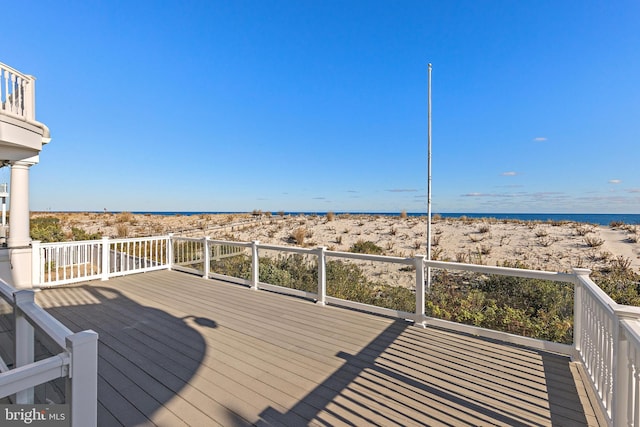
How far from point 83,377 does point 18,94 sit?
7.47 metres

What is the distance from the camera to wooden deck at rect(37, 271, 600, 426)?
235 cm

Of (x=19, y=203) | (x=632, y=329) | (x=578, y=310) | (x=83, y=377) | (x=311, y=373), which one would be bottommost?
(x=311, y=373)

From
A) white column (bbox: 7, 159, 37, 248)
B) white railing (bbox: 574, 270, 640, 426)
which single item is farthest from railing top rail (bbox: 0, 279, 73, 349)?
white column (bbox: 7, 159, 37, 248)

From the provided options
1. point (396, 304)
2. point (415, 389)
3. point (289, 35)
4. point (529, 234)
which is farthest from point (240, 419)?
point (529, 234)

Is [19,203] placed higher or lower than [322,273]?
higher

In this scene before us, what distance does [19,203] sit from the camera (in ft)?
19.7

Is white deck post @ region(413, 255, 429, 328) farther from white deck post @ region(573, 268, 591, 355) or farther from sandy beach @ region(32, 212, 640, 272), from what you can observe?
sandy beach @ region(32, 212, 640, 272)

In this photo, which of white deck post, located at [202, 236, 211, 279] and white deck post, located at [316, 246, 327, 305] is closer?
white deck post, located at [316, 246, 327, 305]

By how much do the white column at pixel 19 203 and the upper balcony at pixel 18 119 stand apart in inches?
9.6

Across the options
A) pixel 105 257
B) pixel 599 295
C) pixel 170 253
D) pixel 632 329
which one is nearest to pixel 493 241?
pixel 599 295

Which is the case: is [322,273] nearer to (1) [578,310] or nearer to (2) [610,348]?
(1) [578,310]

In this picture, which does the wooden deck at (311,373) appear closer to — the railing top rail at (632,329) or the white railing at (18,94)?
the railing top rail at (632,329)

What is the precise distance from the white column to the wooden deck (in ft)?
8.39

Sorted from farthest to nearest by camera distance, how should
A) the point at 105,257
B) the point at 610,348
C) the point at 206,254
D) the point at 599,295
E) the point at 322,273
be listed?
1. the point at 206,254
2. the point at 105,257
3. the point at 322,273
4. the point at 599,295
5. the point at 610,348
